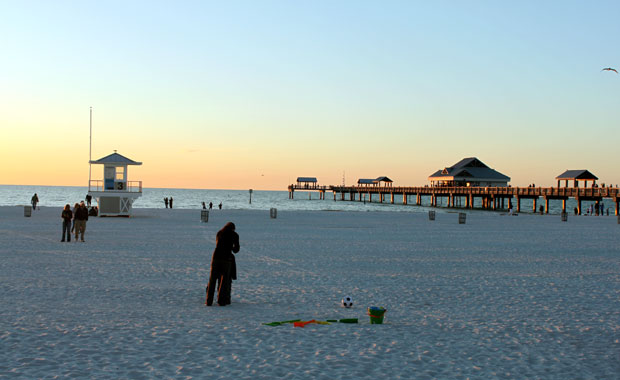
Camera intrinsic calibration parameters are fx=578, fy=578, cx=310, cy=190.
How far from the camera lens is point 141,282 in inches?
486

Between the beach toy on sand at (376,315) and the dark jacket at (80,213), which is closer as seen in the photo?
the beach toy on sand at (376,315)

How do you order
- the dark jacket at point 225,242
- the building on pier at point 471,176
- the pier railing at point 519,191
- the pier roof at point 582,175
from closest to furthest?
1. the dark jacket at point 225,242
2. the pier railing at point 519,191
3. the pier roof at point 582,175
4. the building on pier at point 471,176

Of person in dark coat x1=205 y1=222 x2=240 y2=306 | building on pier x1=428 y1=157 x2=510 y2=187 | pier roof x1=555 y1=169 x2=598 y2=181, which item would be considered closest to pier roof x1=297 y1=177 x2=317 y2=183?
building on pier x1=428 y1=157 x2=510 y2=187

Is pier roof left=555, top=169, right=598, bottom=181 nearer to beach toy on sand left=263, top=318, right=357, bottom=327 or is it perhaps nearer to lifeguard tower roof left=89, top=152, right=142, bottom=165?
lifeguard tower roof left=89, top=152, right=142, bottom=165

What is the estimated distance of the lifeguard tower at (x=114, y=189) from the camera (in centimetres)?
4072

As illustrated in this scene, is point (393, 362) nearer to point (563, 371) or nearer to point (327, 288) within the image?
point (563, 371)

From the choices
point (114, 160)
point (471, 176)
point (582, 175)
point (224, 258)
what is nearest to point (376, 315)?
point (224, 258)

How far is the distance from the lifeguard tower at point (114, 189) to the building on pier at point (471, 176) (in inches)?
2746

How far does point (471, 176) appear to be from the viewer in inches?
4013

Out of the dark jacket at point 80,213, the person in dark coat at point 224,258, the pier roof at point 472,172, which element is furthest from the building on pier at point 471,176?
the person in dark coat at point 224,258

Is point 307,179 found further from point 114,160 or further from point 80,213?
point 80,213

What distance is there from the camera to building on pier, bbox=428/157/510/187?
101250mm

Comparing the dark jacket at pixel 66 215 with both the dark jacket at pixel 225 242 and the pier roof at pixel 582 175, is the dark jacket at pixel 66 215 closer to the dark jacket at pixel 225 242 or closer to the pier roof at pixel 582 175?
the dark jacket at pixel 225 242

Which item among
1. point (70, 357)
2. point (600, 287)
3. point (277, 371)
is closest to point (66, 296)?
point (70, 357)
